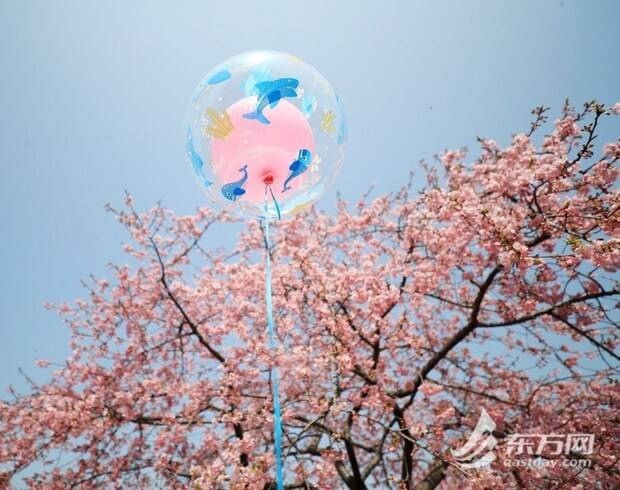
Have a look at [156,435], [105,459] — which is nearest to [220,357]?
[156,435]

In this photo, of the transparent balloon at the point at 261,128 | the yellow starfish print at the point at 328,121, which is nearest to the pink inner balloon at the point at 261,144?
the transparent balloon at the point at 261,128

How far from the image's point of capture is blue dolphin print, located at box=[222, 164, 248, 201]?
10.2 feet

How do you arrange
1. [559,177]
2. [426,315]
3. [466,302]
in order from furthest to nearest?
[426,315] < [466,302] < [559,177]

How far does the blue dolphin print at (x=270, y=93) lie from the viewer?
295cm

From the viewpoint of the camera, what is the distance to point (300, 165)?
10.5 feet

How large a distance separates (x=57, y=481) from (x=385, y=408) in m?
5.70

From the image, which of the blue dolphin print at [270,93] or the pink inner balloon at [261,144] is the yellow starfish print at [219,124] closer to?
the pink inner balloon at [261,144]

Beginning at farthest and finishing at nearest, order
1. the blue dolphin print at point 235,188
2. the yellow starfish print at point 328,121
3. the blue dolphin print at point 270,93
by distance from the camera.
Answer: the yellow starfish print at point 328,121 < the blue dolphin print at point 235,188 < the blue dolphin print at point 270,93

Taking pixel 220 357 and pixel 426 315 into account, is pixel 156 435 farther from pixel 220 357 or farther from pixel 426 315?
pixel 426 315

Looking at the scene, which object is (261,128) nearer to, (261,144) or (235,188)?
(261,144)

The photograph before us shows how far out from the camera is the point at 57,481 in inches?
256

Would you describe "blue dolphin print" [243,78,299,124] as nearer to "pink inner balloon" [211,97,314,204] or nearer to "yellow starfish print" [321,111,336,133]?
"pink inner balloon" [211,97,314,204]

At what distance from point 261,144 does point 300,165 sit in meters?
0.38

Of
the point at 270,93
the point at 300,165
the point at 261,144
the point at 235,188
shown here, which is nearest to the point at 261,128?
the point at 261,144
